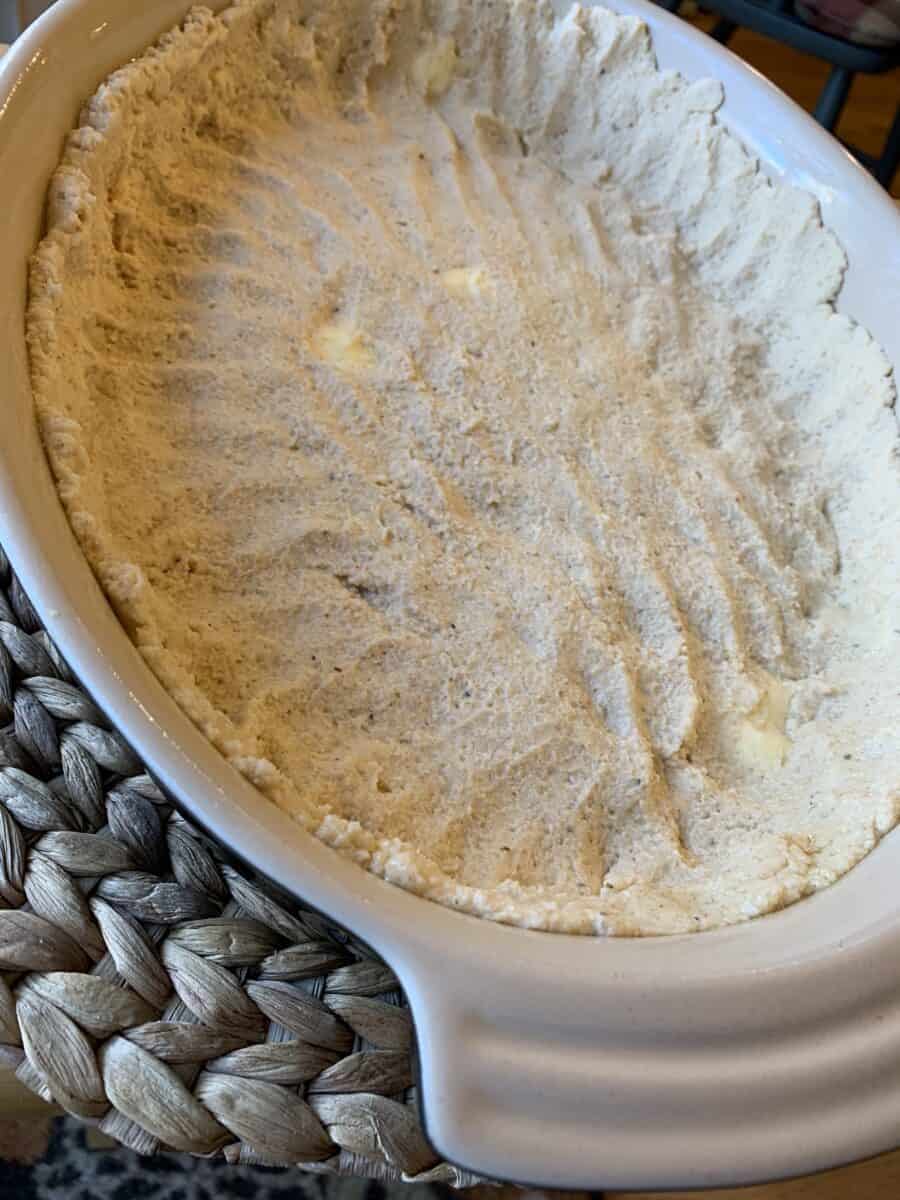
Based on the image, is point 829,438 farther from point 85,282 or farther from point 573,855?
point 85,282

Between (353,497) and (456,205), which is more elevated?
(456,205)

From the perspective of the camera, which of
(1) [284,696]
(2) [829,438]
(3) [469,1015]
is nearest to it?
(3) [469,1015]

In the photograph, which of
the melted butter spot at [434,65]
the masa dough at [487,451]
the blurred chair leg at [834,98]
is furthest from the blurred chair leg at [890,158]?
the melted butter spot at [434,65]

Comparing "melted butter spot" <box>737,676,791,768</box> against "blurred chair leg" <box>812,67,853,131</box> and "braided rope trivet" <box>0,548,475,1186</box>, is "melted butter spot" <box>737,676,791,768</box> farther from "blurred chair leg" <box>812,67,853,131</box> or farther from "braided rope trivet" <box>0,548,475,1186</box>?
"blurred chair leg" <box>812,67,853,131</box>

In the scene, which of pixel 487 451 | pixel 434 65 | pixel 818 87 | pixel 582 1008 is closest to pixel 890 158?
pixel 818 87

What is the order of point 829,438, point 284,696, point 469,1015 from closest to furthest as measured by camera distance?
point 469,1015, point 284,696, point 829,438

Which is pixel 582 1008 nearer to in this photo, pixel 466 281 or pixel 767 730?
pixel 767 730

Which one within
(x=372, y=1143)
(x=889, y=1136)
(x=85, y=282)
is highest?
(x=85, y=282)

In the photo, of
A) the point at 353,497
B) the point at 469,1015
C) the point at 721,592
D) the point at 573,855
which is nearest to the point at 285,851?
the point at 469,1015
